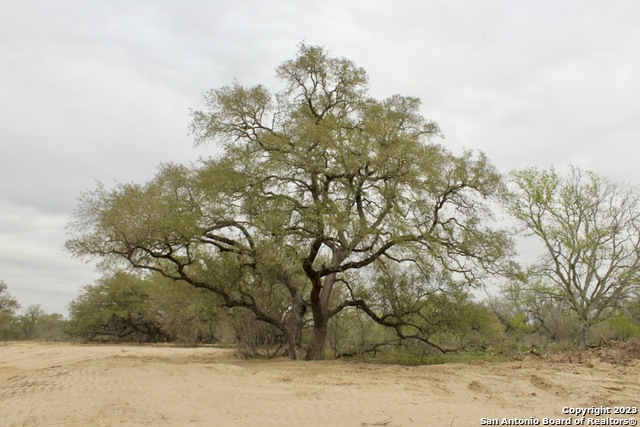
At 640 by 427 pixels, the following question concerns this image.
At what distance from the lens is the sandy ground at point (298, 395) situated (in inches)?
294

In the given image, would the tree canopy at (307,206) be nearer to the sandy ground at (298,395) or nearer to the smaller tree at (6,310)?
the sandy ground at (298,395)

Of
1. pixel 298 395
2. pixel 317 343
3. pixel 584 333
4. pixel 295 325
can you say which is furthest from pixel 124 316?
pixel 298 395

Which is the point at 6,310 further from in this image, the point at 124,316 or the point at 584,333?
the point at 584,333

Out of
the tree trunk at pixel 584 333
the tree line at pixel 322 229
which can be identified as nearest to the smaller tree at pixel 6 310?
the tree line at pixel 322 229

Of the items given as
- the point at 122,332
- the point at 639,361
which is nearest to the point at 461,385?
the point at 639,361

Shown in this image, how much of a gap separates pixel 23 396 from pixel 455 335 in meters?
15.5

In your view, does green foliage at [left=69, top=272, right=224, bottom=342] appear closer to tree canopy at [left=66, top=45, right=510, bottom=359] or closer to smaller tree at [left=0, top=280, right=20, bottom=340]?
smaller tree at [left=0, top=280, right=20, bottom=340]

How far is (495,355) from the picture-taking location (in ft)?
63.9

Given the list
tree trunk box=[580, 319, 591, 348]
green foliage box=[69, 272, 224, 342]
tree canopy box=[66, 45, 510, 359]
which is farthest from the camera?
green foliage box=[69, 272, 224, 342]

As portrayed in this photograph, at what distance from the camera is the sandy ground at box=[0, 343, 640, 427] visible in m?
7.46

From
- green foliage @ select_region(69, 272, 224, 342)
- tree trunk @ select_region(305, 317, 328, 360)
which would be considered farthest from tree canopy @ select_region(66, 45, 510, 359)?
green foliage @ select_region(69, 272, 224, 342)

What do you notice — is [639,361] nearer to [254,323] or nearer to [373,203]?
[373,203]

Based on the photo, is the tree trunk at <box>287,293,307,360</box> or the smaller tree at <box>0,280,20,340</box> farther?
the smaller tree at <box>0,280,20,340</box>

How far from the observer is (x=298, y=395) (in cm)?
923
